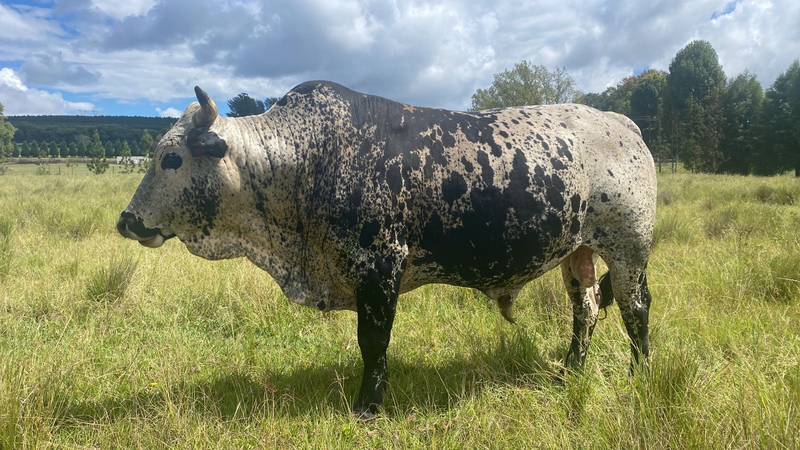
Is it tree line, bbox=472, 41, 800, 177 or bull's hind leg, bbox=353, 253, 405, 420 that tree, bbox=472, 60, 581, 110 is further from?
bull's hind leg, bbox=353, 253, 405, 420

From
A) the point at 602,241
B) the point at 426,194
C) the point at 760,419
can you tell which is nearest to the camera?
the point at 760,419

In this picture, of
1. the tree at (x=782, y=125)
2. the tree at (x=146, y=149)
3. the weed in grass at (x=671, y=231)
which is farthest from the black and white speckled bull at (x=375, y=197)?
the tree at (x=782, y=125)

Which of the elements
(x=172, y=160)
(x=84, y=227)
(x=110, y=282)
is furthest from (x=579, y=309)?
(x=84, y=227)

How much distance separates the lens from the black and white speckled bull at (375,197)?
2.71m

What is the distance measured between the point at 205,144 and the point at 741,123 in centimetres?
3640

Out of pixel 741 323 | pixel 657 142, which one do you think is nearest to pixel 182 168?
pixel 741 323

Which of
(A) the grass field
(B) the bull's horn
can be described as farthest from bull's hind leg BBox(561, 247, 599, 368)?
(B) the bull's horn

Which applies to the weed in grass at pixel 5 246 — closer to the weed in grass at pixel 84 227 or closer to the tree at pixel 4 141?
the weed in grass at pixel 84 227

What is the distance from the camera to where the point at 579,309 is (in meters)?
3.69

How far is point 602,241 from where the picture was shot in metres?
3.12

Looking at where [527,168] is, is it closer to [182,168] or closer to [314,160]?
[314,160]

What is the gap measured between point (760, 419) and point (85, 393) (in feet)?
12.3

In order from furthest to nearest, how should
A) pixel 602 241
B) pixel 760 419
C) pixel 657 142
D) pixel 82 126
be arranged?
pixel 82 126 → pixel 657 142 → pixel 602 241 → pixel 760 419

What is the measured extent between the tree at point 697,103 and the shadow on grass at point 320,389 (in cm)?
3213
